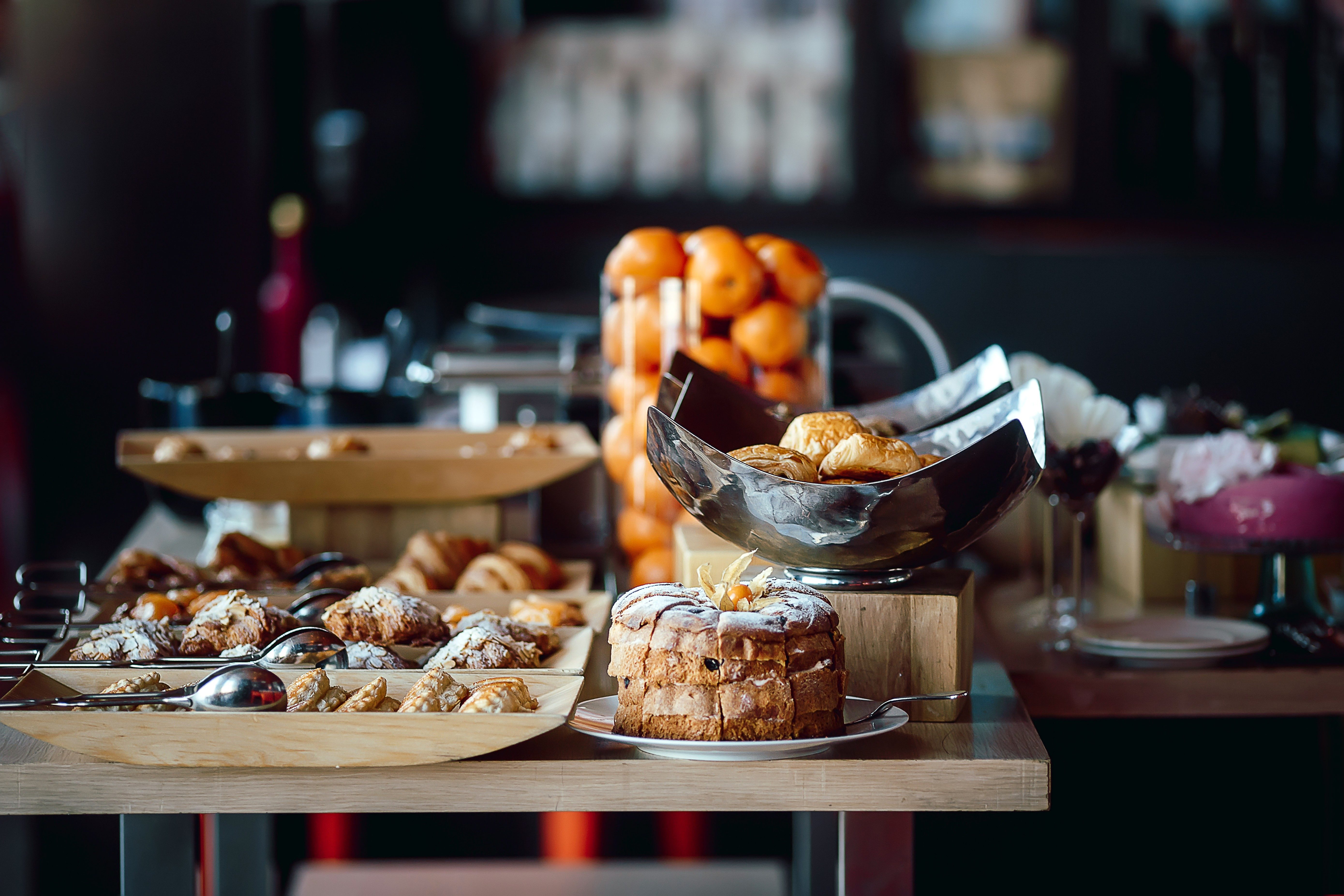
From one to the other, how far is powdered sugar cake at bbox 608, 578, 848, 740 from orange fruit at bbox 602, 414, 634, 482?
0.56 meters

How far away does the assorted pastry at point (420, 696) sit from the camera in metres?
0.86

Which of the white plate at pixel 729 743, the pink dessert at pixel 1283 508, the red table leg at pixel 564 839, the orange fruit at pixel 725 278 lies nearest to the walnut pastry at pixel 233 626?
the white plate at pixel 729 743

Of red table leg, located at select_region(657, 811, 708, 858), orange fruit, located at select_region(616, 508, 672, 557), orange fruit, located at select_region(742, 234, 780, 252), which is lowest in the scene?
red table leg, located at select_region(657, 811, 708, 858)

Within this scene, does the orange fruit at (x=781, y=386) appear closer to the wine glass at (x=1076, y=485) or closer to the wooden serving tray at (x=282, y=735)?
the wine glass at (x=1076, y=485)

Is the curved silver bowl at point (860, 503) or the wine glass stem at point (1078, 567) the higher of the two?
the curved silver bowl at point (860, 503)

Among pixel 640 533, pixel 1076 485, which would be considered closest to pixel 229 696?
pixel 640 533

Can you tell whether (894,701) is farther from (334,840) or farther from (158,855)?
(334,840)

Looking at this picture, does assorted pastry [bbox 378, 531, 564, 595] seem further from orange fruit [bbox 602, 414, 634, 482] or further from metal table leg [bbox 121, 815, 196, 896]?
metal table leg [bbox 121, 815, 196, 896]

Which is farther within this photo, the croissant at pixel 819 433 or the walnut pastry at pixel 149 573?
the walnut pastry at pixel 149 573

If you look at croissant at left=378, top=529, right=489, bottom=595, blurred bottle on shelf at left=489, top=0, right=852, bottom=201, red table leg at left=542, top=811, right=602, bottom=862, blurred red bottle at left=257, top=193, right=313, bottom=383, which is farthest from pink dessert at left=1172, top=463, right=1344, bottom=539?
blurred bottle on shelf at left=489, top=0, right=852, bottom=201

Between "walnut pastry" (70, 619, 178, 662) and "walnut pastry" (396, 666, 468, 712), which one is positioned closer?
"walnut pastry" (396, 666, 468, 712)

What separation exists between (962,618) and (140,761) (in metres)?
0.55

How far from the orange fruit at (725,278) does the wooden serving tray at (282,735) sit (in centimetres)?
66

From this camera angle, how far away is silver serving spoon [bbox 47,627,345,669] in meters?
0.94
